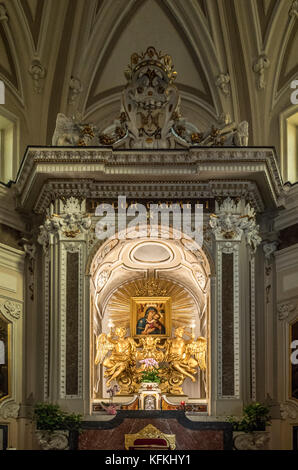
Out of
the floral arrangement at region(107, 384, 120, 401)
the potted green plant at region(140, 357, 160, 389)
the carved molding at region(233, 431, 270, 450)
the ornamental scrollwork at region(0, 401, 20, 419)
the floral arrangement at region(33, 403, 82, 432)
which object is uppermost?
the potted green plant at region(140, 357, 160, 389)

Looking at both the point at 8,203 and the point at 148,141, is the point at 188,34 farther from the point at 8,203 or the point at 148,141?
the point at 8,203

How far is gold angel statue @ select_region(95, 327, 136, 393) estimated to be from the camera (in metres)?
25.7

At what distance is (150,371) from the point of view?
961 inches

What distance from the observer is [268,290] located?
83.5 feet

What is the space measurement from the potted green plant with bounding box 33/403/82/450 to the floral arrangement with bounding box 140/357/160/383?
6.42 feet

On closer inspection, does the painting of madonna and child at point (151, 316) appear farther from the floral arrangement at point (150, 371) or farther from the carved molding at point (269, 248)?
the carved molding at point (269, 248)

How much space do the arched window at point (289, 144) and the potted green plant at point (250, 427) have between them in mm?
5773

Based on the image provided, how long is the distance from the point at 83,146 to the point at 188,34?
5.30m

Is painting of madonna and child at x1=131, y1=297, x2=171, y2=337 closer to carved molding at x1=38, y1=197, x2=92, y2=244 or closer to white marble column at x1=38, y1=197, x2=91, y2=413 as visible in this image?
white marble column at x1=38, y1=197, x2=91, y2=413

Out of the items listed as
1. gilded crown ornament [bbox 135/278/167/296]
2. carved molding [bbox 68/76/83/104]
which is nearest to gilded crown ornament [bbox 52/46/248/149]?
carved molding [bbox 68/76/83/104]

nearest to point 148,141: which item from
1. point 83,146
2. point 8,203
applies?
point 83,146

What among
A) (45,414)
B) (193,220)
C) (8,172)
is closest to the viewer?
(45,414)

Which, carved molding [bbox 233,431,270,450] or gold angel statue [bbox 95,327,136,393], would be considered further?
gold angel statue [bbox 95,327,136,393]
